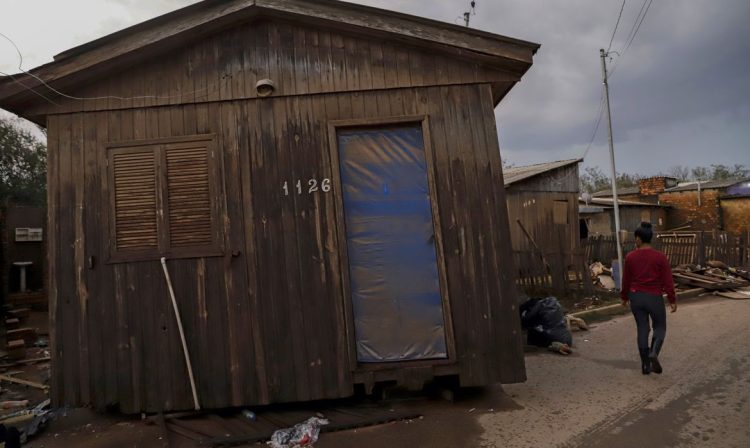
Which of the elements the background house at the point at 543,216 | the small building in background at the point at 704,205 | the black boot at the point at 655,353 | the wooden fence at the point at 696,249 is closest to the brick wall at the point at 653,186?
the small building in background at the point at 704,205

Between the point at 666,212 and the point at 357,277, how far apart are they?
29659 mm

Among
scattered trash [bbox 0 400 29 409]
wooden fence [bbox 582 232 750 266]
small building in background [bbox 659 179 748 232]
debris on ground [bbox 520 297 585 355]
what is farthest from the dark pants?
small building in background [bbox 659 179 748 232]

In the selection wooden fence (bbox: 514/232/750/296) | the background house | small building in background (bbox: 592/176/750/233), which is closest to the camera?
wooden fence (bbox: 514/232/750/296)

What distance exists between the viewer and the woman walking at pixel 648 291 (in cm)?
494

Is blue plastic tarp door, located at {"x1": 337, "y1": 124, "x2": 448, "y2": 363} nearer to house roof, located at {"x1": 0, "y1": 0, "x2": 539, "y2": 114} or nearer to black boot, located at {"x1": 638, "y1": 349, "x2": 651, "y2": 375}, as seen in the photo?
house roof, located at {"x1": 0, "y1": 0, "x2": 539, "y2": 114}

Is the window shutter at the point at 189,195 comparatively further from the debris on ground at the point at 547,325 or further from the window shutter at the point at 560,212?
the window shutter at the point at 560,212

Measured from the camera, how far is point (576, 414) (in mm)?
4109

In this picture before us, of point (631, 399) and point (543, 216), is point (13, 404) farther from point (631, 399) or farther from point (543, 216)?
point (543, 216)

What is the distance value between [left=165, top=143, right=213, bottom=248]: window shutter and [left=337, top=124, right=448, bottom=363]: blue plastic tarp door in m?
1.46

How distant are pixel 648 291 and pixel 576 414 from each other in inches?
72.3

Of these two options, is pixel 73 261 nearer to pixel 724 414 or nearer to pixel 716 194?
pixel 724 414

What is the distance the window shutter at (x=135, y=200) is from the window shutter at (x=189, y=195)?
0.18 m

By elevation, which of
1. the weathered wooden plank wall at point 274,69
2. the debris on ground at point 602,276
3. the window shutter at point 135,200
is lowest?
the debris on ground at point 602,276

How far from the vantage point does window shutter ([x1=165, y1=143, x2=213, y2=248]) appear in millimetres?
4523
